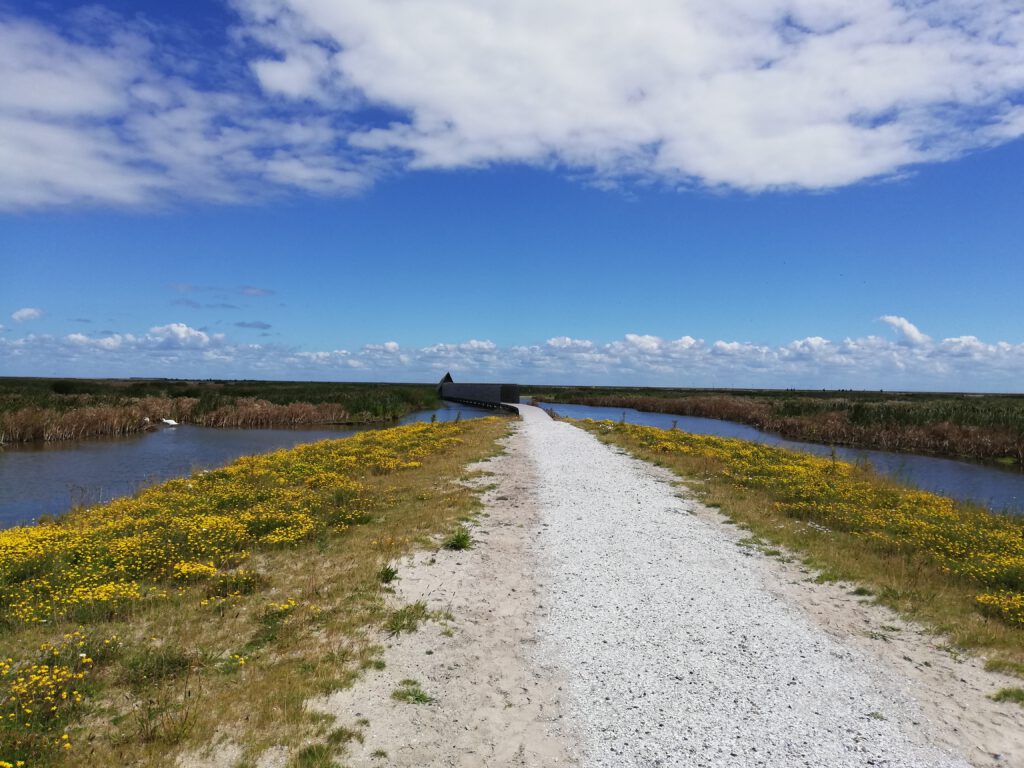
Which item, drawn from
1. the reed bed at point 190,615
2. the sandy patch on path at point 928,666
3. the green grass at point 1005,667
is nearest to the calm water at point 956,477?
the sandy patch on path at point 928,666

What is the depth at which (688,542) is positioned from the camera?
10695 millimetres

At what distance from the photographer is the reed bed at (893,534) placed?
788 cm

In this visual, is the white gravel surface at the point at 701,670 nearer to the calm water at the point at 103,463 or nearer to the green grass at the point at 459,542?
the green grass at the point at 459,542

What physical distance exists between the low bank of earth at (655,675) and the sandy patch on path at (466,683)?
0.06ft

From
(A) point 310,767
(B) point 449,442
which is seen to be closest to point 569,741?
(A) point 310,767

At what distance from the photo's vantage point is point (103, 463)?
24750 millimetres

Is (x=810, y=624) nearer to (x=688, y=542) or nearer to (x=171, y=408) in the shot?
(x=688, y=542)

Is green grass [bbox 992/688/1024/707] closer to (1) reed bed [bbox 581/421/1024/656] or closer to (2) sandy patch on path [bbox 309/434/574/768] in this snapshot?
(1) reed bed [bbox 581/421/1024/656]

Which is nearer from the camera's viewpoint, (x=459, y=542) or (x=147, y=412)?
(x=459, y=542)

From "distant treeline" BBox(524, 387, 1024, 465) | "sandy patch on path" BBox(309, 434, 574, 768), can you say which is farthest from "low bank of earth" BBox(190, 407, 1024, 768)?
"distant treeline" BBox(524, 387, 1024, 465)

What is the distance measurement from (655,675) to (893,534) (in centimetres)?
830

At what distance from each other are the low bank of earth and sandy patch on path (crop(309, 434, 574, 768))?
0.02 metres

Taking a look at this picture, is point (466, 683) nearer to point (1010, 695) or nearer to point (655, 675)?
point (655, 675)

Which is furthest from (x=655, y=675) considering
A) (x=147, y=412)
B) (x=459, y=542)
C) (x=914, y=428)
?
(x=147, y=412)
